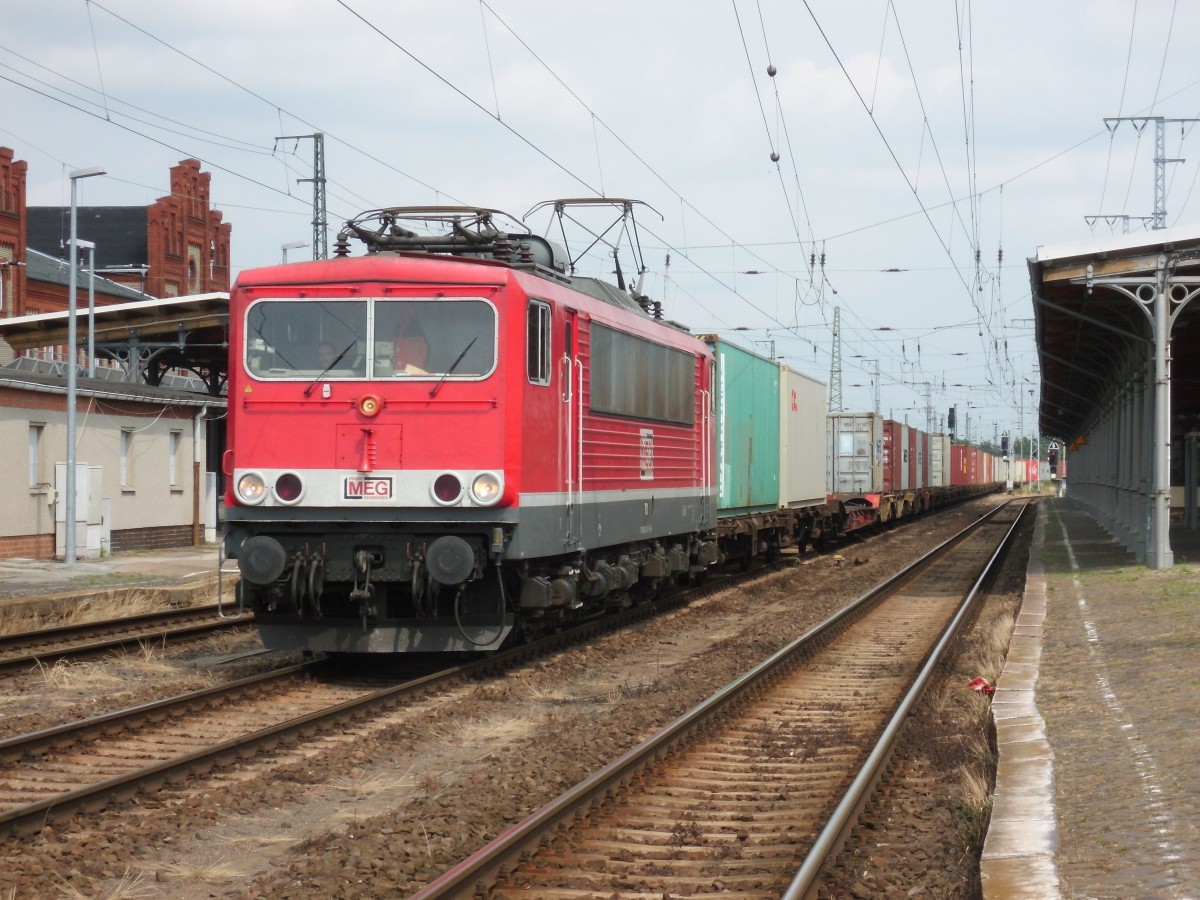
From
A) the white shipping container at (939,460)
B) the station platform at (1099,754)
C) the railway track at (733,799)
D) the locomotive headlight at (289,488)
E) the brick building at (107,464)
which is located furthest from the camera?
the white shipping container at (939,460)

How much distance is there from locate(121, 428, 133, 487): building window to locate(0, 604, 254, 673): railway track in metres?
9.81

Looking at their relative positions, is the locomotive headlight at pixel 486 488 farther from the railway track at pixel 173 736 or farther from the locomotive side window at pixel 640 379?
the locomotive side window at pixel 640 379

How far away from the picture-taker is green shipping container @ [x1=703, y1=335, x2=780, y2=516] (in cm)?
1870

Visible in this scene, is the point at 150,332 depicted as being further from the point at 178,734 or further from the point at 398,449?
the point at 178,734

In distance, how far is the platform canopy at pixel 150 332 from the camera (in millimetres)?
29203

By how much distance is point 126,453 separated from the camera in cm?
2589

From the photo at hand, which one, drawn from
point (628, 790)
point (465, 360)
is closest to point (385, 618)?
point (465, 360)

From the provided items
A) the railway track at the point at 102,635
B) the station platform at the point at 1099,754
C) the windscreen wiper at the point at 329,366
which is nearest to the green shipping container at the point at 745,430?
the station platform at the point at 1099,754

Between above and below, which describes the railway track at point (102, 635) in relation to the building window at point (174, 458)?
below

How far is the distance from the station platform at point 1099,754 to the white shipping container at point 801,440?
26.1ft

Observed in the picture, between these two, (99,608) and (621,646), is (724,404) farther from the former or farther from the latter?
(99,608)

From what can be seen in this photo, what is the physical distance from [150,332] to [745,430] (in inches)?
620

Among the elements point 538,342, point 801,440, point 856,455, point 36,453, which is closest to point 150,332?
point 36,453

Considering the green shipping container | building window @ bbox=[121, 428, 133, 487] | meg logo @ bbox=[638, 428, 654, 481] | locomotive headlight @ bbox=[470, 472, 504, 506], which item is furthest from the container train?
building window @ bbox=[121, 428, 133, 487]
